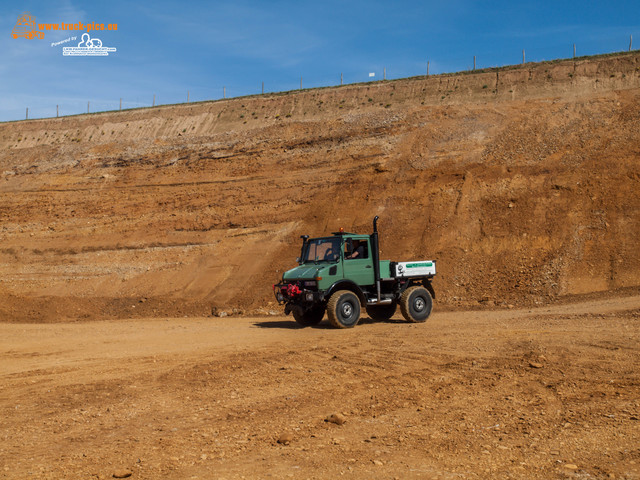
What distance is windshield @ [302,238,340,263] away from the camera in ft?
50.2

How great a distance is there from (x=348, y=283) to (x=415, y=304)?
2.28 m

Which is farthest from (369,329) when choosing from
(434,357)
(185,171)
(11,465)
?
(185,171)

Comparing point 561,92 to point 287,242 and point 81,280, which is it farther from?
point 81,280

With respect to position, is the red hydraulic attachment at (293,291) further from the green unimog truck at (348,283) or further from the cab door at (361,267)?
the cab door at (361,267)

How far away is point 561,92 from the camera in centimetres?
3178

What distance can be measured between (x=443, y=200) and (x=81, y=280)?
18.2 m

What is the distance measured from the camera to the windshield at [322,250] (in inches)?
602

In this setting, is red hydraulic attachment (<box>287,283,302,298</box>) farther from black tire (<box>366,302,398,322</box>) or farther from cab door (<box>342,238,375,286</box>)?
black tire (<box>366,302,398,322</box>)

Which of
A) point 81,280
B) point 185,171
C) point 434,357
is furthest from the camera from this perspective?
point 185,171

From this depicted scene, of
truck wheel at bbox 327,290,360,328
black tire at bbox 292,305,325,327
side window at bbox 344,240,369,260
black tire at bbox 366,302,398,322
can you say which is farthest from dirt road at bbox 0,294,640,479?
black tire at bbox 366,302,398,322

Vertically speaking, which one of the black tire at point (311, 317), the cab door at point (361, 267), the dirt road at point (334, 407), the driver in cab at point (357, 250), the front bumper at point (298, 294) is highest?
the driver in cab at point (357, 250)

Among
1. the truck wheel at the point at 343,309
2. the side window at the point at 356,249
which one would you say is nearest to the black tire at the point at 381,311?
the truck wheel at the point at 343,309

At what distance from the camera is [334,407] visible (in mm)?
7230

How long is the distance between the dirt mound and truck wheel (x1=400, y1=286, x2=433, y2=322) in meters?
5.03
